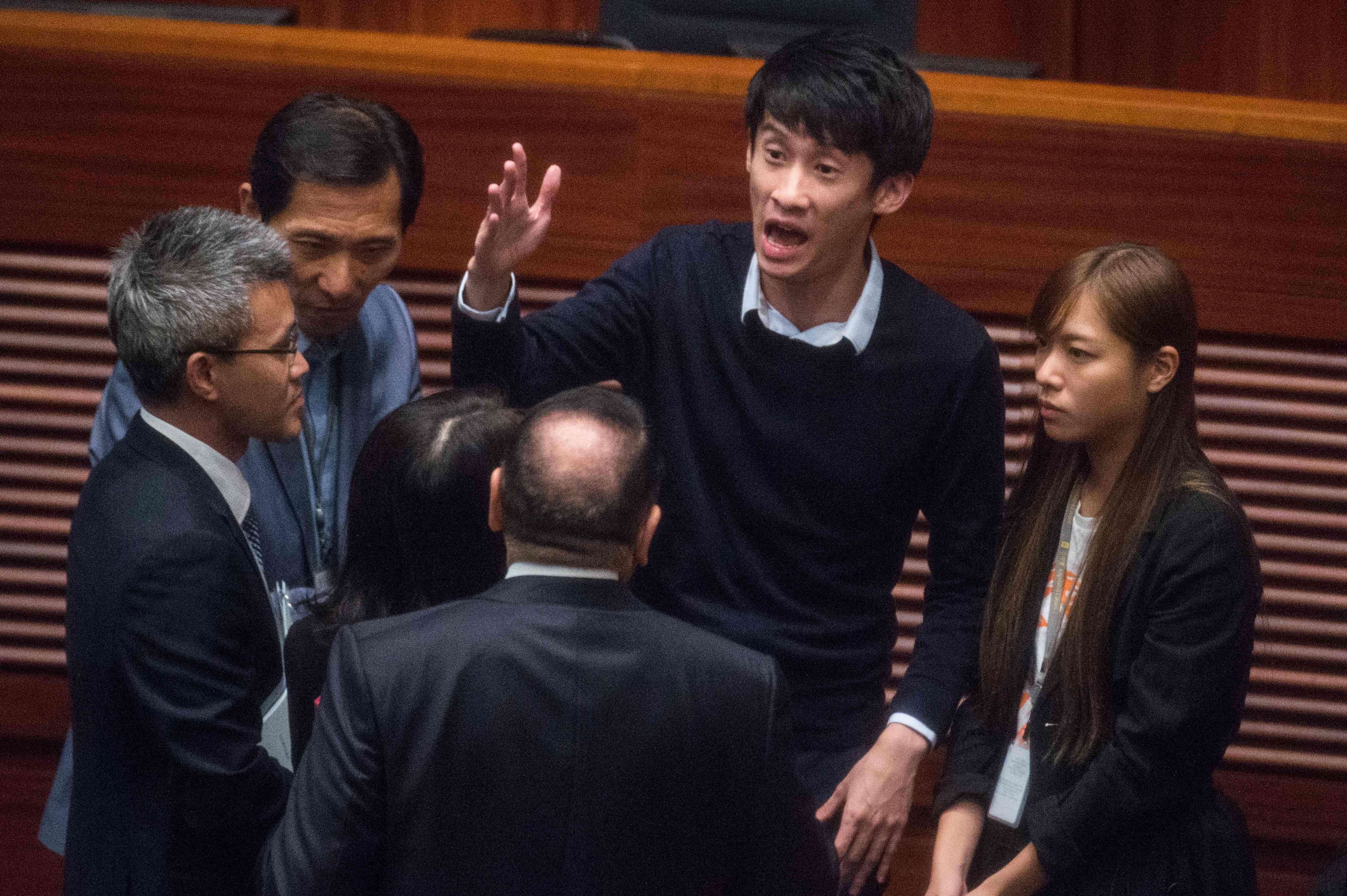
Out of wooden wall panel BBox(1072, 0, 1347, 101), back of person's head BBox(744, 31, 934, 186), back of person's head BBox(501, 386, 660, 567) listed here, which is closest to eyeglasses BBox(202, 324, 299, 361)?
back of person's head BBox(501, 386, 660, 567)

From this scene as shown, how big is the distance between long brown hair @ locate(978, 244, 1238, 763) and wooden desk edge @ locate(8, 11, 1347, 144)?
647mm

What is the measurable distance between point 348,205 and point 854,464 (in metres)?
0.70

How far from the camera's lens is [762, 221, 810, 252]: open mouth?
1531 millimetres

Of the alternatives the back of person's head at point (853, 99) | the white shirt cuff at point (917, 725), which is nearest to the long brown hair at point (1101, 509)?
the white shirt cuff at point (917, 725)

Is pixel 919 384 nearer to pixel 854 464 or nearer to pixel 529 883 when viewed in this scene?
pixel 854 464

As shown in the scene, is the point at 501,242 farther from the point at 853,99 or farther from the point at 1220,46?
the point at 1220,46

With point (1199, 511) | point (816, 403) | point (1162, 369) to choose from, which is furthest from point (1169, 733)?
point (816, 403)

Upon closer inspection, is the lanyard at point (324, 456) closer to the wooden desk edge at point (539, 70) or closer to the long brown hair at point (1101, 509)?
the wooden desk edge at point (539, 70)

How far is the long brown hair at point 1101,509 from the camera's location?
1.49 metres

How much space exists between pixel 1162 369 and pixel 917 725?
0.50 metres

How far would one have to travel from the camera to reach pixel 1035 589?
1575 mm

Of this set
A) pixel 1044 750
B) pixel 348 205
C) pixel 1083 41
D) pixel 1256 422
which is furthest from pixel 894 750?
pixel 1083 41

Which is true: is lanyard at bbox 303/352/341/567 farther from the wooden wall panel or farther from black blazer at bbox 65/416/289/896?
the wooden wall panel

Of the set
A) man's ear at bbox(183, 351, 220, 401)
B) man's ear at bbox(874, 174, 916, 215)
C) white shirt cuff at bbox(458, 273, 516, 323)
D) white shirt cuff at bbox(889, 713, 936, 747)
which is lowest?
white shirt cuff at bbox(889, 713, 936, 747)
